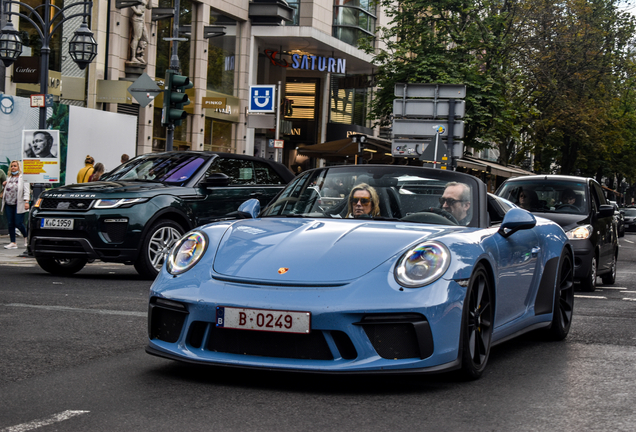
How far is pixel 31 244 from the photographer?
11195mm

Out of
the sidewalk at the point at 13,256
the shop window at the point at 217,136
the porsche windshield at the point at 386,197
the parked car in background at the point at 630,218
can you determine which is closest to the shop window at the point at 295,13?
the shop window at the point at 217,136

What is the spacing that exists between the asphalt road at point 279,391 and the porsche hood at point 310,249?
1.85ft

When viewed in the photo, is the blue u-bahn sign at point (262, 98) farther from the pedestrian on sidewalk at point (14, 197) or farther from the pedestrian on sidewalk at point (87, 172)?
the pedestrian on sidewalk at point (14, 197)

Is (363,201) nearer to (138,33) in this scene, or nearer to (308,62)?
(138,33)

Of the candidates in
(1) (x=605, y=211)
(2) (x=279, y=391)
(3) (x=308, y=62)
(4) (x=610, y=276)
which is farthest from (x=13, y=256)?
(3) (x=308, y=62)

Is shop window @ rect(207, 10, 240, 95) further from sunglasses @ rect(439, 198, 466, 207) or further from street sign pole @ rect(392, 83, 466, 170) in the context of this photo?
sunglasses @ rect(439, 198, 466, 207)

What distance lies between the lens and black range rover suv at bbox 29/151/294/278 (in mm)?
10883

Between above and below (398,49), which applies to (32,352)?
→ below

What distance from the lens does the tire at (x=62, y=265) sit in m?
11.7

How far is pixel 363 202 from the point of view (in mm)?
5887

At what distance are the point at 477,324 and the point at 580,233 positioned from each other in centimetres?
770

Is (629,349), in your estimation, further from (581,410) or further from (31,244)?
(31,244)

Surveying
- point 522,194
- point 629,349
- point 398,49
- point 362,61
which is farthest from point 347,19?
point 629,349

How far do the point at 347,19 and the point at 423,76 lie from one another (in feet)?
28.8
